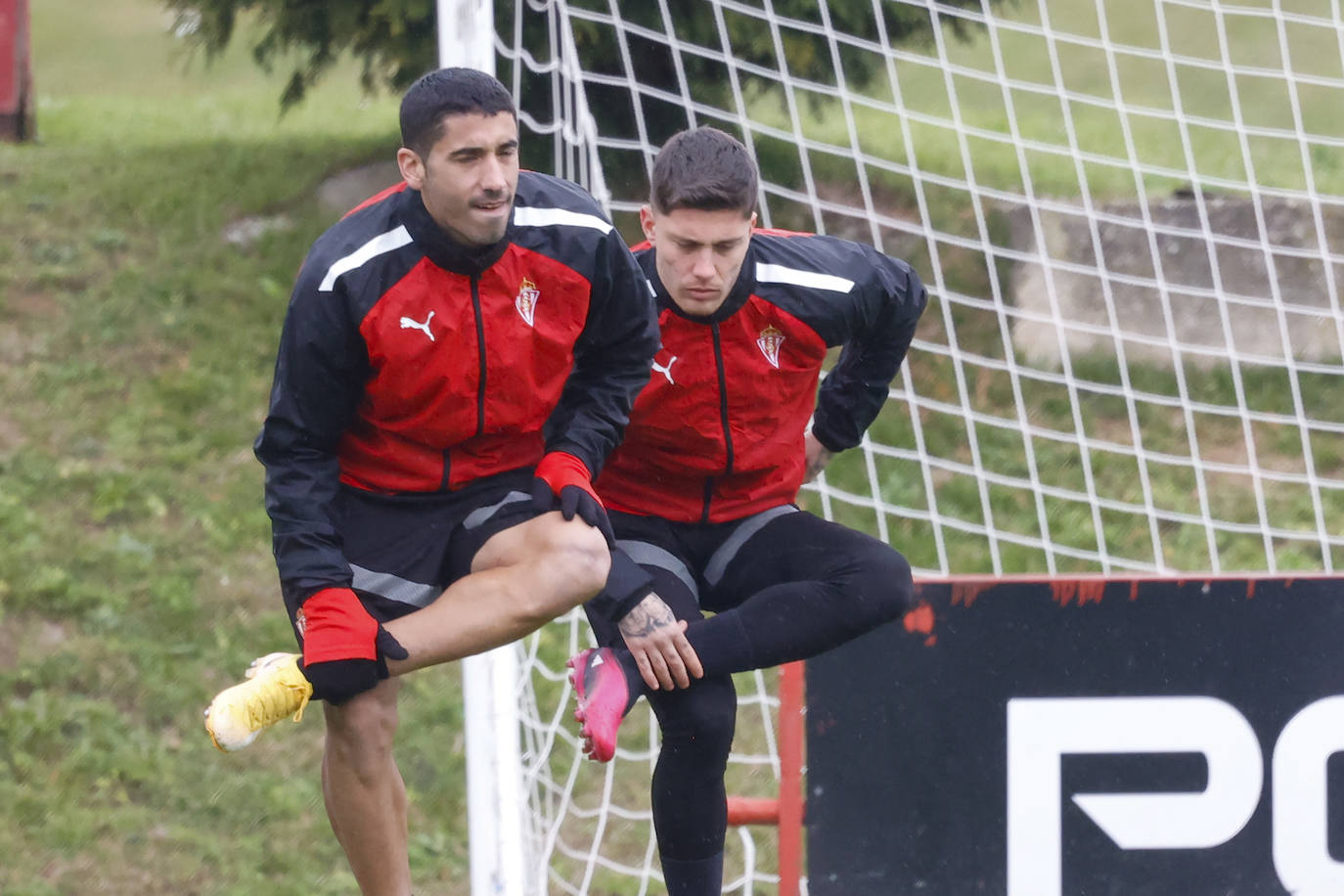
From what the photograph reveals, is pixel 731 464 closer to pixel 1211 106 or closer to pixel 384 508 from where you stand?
pixel 384 508

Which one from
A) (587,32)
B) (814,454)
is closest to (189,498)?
(587,32)

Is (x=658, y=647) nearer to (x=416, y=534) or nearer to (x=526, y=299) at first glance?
(x=416, y=534)

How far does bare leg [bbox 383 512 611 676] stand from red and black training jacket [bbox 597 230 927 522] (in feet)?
1.31

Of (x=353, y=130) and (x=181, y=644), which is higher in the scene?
(x=353, y=130)

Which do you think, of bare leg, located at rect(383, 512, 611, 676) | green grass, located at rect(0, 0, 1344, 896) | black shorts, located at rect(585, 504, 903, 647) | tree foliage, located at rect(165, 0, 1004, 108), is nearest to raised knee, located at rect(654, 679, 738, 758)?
black shorts, located at rect(585, 504, 903, 647)

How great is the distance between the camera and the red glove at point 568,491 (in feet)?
9.33

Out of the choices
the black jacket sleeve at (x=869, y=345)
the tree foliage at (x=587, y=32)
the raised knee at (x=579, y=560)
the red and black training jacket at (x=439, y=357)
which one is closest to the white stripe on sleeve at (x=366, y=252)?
the red and black training jacket at (x=439, y=357)

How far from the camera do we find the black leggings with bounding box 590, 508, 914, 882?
2.97 metres

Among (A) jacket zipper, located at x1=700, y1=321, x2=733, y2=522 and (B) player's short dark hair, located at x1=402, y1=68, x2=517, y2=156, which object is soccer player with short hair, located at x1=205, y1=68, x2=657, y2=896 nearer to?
(B) player's short dark hair, located at x1=402, y1=68, x2=517, y2=156

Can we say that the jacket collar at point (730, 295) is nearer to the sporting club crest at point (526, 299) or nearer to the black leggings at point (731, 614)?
the sporting club crest at point (526, 299)

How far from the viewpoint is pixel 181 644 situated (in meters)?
5.16

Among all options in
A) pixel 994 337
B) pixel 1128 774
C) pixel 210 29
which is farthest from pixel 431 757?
pixel 210 29

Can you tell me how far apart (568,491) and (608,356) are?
0.29 metres

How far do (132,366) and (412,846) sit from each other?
2562mm
